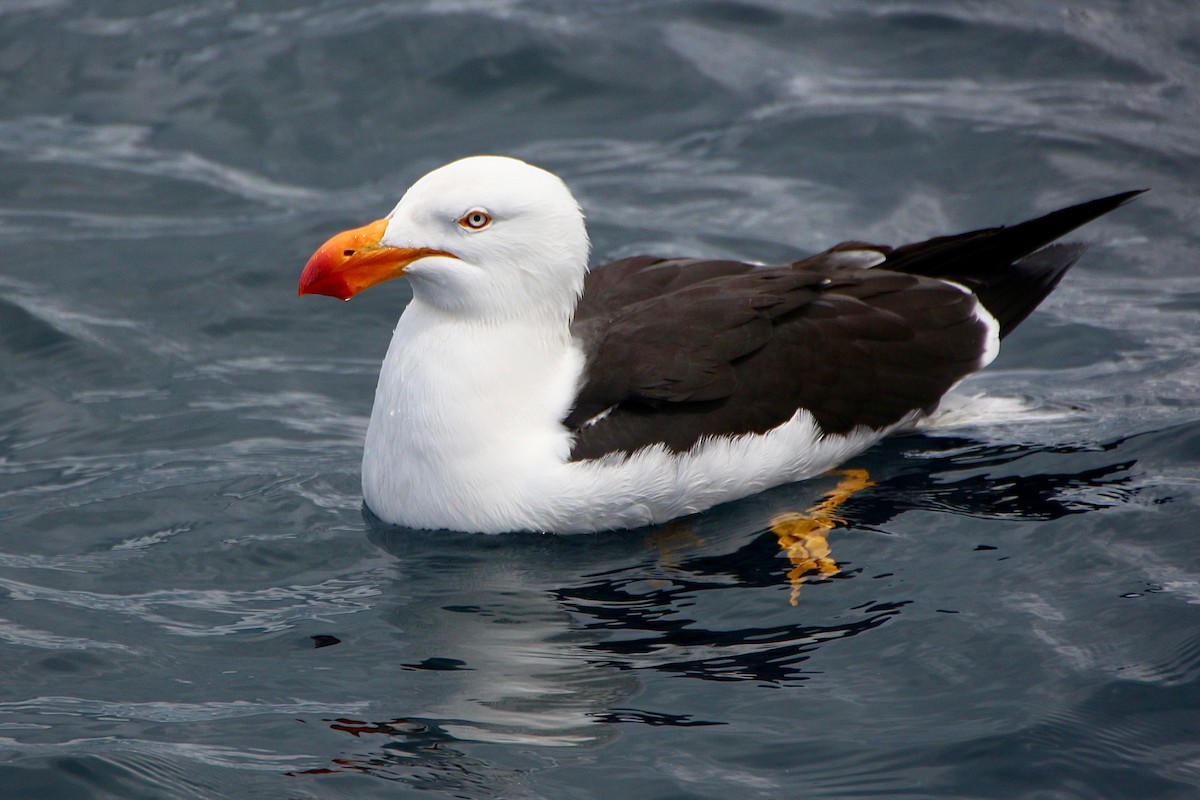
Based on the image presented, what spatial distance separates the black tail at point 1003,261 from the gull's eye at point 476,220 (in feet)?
7.48

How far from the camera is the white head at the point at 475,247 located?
21.3 feet

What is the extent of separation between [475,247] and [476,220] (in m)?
0.12

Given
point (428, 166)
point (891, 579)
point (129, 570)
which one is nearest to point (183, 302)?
point (428, 166)

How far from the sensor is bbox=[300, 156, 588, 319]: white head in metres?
6.49

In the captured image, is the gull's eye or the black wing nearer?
the gull's eye

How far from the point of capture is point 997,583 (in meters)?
6.21

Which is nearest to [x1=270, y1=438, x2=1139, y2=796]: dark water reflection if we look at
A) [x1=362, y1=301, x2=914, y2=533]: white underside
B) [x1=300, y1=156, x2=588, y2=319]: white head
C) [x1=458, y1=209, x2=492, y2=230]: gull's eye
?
[x1=362, y1=301, x2=914, y2=533]: white underside

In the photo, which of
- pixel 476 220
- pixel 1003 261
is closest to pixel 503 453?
pixel 476 220

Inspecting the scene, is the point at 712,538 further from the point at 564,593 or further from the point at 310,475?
the point at 310,475

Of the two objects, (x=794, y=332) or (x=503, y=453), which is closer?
(x=503, y=453)

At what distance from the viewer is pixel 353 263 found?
6.48 meters

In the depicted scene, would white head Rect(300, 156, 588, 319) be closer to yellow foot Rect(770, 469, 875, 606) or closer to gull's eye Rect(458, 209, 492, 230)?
gull's eye Rect(458, 209, 492, 230)

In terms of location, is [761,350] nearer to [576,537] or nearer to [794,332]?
[794,332]

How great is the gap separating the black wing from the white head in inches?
17.8
